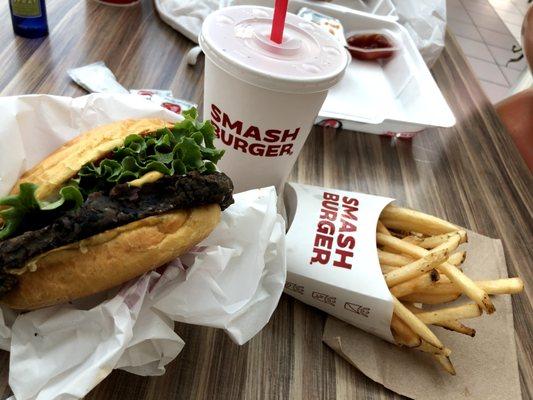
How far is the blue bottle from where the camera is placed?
116 centimetres

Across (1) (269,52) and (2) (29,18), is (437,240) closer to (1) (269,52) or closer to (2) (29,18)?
(1) (269,52)

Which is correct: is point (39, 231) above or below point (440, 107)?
above

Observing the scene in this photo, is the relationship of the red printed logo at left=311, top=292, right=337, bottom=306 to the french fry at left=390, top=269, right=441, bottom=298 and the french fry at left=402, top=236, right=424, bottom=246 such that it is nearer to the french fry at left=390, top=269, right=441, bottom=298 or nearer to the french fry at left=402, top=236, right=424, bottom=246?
the french fry at left=390, top=269, right=441, bottom=298

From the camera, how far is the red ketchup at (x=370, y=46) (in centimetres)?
150

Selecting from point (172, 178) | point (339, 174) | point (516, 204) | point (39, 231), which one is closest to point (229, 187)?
point (172, 178)

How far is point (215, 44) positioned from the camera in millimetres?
733

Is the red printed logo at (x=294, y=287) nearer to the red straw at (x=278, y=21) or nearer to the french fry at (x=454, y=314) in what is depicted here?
the french fry at (x=454, y=314)

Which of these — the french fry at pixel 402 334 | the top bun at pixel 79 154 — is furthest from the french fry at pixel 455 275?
the top bun at pixel 79 154

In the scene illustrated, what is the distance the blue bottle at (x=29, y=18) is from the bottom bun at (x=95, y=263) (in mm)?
933

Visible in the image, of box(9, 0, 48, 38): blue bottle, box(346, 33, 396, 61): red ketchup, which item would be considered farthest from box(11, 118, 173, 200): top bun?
box(346, 33, 396, 61): red ketchup

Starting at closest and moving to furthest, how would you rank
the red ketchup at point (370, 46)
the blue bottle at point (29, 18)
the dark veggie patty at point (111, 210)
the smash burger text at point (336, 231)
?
the dark veggie patty at point (111, 210) < the smash burger text at point (336, 231) < the blue bottle at point (29, 18) < the red ketchup at point (370, 46)

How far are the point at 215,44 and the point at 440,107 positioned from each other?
80 centimetres

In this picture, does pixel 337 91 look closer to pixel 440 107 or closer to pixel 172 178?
pixel 440 107

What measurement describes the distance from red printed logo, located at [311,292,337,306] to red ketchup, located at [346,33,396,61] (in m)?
1.04
